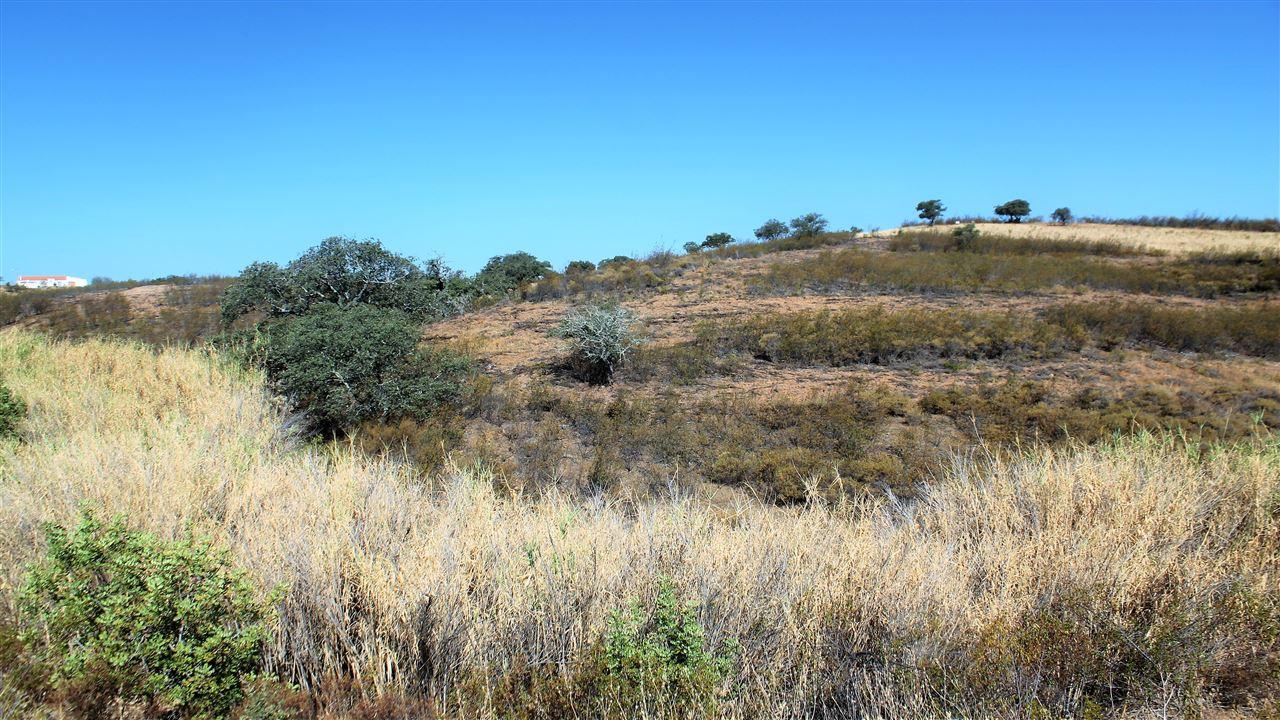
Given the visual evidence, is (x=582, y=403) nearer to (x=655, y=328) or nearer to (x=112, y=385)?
(x=655, y=328)

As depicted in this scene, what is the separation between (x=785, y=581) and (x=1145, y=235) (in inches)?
1493

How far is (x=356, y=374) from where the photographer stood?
9.38 meters

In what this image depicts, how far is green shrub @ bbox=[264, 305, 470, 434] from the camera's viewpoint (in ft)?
30.3

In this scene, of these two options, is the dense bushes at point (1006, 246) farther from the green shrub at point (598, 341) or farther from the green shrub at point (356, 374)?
the green shrub at point (356, 374)

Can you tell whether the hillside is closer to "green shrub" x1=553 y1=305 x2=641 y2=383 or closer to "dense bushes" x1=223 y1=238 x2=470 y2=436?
"green shrub" x1=553 y1=305 x2=641 y2=383

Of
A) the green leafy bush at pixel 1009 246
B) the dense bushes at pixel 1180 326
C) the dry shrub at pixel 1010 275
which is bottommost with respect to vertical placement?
the dense bushes at pixel 1180 326

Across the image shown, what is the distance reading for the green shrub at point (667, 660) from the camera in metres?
2.87

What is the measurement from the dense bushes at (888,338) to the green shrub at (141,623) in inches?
412

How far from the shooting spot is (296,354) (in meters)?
9.62

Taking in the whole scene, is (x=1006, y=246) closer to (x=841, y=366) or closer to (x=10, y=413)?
(x=841, y=366)

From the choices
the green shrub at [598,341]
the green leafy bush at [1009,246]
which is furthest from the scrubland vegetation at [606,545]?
the green leafy bush at [1009,246]

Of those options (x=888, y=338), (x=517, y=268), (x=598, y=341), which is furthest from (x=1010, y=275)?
(x=517, y=268)

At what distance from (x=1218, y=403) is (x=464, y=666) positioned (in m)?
11.4

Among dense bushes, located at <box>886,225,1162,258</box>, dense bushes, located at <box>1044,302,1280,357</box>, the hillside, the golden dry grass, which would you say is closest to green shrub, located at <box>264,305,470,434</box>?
the hillside
